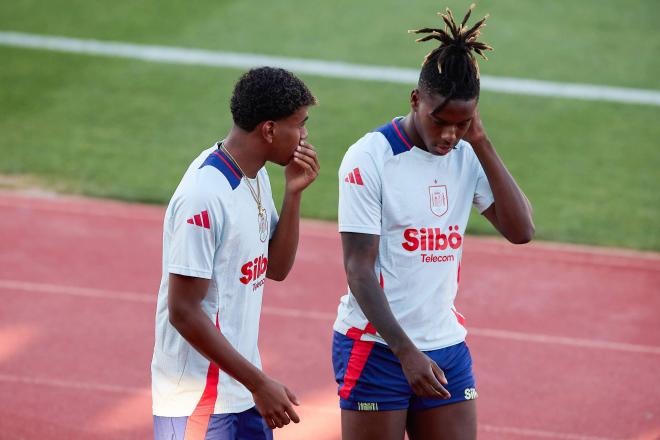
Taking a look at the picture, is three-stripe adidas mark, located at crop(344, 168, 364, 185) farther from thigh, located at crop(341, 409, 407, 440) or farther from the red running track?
the red running track

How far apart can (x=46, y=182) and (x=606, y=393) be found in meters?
6.38

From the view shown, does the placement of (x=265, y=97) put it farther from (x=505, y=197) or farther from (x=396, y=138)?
(x=505, y=197)

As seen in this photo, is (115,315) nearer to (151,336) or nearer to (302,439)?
(151,336)

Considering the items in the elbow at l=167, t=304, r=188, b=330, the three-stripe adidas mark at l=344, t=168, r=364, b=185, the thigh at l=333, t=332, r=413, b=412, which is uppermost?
the three-stripe adidas mark at l=344, t=168, r=364, b=185

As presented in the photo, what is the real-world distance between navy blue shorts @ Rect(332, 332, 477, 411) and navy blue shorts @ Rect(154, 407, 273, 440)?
403mm

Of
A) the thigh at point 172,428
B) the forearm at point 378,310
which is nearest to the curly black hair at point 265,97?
the forearm at point 378,310

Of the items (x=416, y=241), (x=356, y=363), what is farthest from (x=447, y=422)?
(x=416, y=241)

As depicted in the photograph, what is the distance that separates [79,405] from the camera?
660 centimetres

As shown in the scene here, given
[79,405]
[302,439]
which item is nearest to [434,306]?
[302,439]

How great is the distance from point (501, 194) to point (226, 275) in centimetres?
123

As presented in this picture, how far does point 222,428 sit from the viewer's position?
398cm

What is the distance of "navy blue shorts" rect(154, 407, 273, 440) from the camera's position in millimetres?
3951

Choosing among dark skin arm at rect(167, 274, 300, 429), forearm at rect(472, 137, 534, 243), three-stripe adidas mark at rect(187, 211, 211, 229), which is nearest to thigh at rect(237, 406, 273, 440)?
dark skin arm at rect(167, 274, 300, 429)

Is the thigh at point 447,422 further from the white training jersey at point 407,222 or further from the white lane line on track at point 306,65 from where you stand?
the white lane line on track at point 306,65
